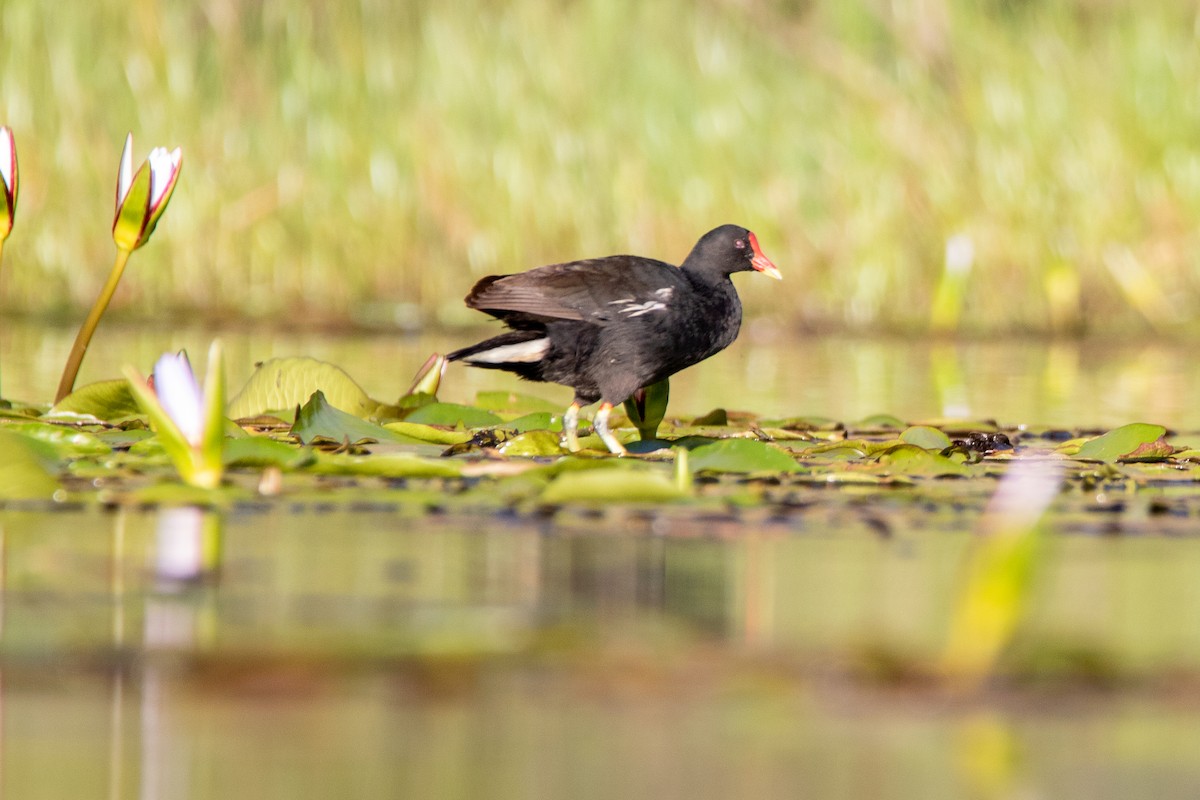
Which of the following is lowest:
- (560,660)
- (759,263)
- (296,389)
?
(560,660)

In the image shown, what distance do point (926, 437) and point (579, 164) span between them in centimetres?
586

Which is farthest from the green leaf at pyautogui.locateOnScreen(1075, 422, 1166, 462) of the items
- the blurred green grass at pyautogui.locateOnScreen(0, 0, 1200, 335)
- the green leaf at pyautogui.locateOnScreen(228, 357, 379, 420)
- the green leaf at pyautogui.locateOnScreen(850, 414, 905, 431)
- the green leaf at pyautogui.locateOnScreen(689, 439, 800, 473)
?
the blurred green grass at pyautogui.locateOnScreen(0, 0, 1200, 335)

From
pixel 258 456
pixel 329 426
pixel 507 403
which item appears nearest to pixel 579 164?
pixel 507 403

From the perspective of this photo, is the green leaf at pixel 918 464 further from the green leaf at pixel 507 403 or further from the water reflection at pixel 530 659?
the green leaf at pixel 507 403

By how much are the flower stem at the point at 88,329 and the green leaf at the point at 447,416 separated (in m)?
0.95

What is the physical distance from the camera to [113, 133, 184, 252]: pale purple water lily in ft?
16.6

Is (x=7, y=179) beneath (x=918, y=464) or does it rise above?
above

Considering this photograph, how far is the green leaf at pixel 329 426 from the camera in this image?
194 inches

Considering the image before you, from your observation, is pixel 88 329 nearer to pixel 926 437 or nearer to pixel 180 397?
pixel 180 397

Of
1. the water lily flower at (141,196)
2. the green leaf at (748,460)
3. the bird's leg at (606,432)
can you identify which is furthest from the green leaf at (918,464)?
the water lily flower at (141,196)

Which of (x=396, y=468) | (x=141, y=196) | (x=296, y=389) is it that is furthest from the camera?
(x=296, y=389)

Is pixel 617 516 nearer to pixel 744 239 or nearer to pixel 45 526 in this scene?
pixel 45 526

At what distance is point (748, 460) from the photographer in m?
4.42

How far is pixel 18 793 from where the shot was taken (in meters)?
1.96
